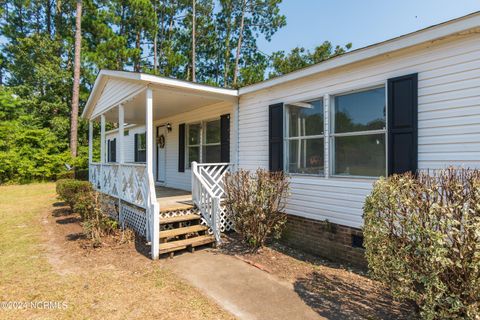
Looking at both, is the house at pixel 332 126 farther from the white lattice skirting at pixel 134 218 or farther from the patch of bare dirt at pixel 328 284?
the patch of bare dirt at pixel 328 284

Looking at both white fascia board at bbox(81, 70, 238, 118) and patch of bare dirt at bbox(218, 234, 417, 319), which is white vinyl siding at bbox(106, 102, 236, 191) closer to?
white fascia board at bbox(81, 70, 238, 118)

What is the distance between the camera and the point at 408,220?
2.69 metres

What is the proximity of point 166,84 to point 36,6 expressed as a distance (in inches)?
939

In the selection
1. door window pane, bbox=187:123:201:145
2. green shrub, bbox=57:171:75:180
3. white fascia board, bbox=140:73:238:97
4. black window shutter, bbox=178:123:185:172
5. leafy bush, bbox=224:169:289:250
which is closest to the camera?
leafy bush, bbox=224:169:289:250

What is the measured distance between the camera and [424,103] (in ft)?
12.2

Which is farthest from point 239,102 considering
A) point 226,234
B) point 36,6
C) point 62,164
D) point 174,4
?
point 36,6

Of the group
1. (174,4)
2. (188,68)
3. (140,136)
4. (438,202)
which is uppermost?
(174,4)

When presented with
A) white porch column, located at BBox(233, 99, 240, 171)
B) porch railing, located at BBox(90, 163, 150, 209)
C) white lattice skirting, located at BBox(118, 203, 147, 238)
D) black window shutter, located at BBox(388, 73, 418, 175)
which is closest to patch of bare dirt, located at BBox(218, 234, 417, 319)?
black window shutter, located at BBox(388, 73, 418, 175)

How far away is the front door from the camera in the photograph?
10438mm

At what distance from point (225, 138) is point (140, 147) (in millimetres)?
6966

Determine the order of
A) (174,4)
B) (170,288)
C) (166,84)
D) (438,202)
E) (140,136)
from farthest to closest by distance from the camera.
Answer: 1. (174,4)
2. (140,136)
3. (166,84)
4. (170,288)
5. (438,202)

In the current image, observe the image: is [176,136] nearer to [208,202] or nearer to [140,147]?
[140,147]

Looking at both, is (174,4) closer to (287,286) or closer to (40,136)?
(40,136)

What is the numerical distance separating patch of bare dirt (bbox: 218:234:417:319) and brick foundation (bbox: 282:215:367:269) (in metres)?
0.15
